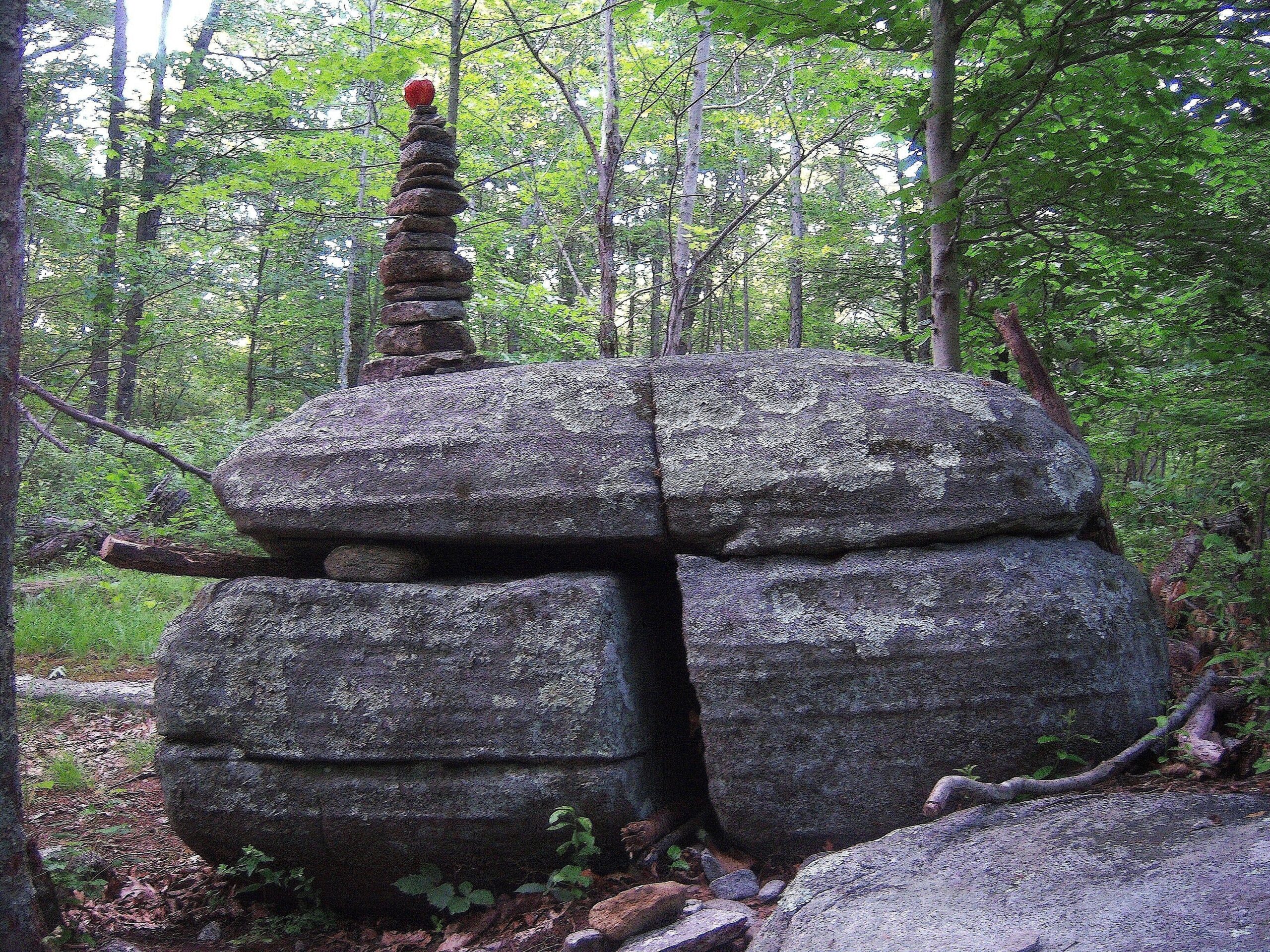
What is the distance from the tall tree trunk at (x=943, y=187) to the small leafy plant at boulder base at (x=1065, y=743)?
2233mm

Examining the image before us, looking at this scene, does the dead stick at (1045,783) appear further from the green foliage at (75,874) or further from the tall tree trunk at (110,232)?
the tall tree trunk at (110,232)

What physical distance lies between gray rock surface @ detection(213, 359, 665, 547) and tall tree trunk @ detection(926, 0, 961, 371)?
214 cm

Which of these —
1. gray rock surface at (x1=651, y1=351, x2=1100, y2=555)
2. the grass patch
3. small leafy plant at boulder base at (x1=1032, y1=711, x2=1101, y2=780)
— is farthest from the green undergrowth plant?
the grass patch

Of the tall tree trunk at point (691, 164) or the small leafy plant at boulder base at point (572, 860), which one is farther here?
the tall tree trunk at point (691, 164)

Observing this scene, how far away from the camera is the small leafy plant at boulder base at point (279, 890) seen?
441cm

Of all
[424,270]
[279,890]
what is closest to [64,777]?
[279,890]

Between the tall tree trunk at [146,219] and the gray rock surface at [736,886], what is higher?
the tall tree trunk at [146,219]

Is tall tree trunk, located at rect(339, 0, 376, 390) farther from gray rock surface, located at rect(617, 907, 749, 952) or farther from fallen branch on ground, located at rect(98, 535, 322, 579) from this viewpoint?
gray rock surface, located at rect(617, 907, 749, 952)

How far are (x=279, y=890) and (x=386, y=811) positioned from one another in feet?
3.16

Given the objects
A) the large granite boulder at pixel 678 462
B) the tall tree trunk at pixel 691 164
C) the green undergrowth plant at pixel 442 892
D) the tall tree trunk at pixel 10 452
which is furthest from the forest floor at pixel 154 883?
the tall tree trunk at pixel 691 164

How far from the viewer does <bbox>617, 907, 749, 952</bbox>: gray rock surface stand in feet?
10.7

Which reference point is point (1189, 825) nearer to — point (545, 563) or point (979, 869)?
point (979, 869)

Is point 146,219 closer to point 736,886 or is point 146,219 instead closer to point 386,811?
point 386,811

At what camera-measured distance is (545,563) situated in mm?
4875
